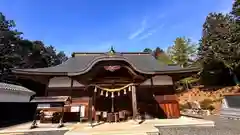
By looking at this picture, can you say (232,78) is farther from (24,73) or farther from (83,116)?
(24,73)

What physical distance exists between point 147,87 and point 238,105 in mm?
6484

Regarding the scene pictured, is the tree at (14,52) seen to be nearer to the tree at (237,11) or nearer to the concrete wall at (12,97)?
the concrete wall at (12,97)

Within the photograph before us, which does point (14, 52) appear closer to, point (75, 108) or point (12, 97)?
point (12, 97)

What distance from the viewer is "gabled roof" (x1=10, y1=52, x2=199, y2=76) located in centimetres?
936

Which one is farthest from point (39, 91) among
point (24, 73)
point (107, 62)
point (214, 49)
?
point (214, 49)

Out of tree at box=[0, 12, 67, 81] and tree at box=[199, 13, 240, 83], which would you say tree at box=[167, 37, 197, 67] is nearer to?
tree at box=[199, 13, 240, 83]

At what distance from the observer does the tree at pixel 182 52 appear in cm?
3130

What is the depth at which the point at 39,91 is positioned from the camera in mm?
24266

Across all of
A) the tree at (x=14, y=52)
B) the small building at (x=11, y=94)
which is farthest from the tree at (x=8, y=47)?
the small building at (x=11, y=94)

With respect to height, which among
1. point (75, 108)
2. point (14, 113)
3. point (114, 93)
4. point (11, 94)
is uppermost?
point (11, 94)

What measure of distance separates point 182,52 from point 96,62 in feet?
83.7

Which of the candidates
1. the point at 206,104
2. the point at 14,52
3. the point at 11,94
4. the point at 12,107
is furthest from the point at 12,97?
the point at 206,104

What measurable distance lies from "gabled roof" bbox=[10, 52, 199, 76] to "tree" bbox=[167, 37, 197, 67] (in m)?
17.2

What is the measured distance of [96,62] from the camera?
932 cm
